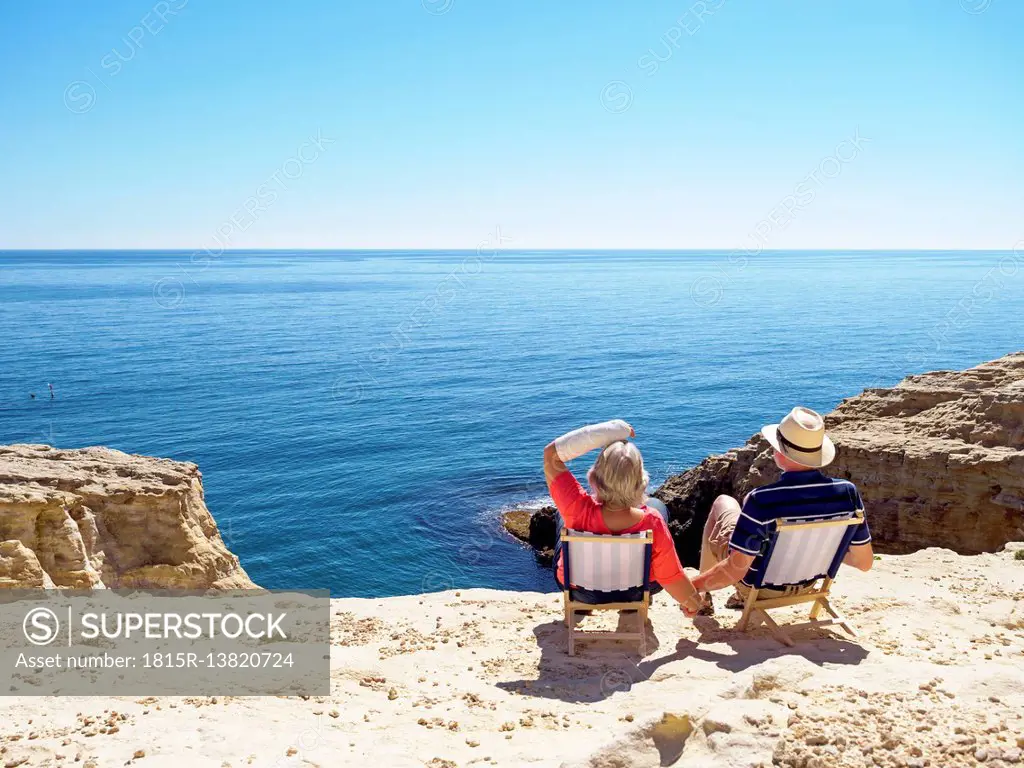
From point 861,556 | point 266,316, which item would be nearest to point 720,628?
point 861,556

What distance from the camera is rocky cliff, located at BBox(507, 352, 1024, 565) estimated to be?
14409 millimetres

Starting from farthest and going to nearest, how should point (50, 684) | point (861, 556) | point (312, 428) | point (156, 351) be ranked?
point (156, 351), point (312, 428), point (861, 556), point (50, 684)

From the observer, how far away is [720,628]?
23.0 ft

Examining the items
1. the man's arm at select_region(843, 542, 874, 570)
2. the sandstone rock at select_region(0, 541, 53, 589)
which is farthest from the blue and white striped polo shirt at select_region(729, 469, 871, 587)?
the sandstone rock at select_region(0, 541, 53, 589)

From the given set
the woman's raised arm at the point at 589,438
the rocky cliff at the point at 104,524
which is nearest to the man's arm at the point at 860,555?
the woman's raised arm at the point at 589,438

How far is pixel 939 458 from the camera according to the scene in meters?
15.2

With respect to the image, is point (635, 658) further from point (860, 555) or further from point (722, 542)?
point (860, 555)

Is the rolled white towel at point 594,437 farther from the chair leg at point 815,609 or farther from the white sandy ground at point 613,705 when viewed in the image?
the chair leg at point 815,609

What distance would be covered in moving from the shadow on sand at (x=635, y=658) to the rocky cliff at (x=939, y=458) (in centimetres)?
969

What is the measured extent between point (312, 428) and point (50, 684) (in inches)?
1153

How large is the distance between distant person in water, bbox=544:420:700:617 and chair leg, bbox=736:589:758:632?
1.40 ft

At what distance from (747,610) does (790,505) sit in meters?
1.10

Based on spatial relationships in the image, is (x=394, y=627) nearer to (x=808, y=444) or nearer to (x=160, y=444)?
(x=808, y=444)

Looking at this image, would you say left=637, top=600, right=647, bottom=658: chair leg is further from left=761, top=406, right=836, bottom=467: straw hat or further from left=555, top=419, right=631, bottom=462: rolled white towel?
left=761, top=406, right=836, bottom=467: straw hat
